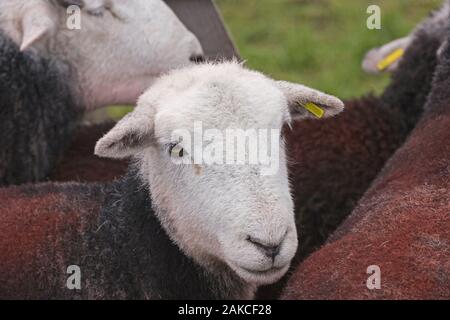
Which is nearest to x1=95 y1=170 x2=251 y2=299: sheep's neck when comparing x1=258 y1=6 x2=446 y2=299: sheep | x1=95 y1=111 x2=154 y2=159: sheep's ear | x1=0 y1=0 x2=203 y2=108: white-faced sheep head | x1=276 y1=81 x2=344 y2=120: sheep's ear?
x1=95 y1=111 x2=154 y2=159: sheep's ear

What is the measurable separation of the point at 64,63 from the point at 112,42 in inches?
10.8

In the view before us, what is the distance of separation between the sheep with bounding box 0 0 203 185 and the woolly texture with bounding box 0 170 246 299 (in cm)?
94

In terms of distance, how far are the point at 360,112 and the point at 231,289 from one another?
1.76m

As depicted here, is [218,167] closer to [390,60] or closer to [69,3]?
[69,3]

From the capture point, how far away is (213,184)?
3.20 m

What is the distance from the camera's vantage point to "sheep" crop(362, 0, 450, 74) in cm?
518

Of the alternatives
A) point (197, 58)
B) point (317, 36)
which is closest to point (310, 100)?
point (197, 58)

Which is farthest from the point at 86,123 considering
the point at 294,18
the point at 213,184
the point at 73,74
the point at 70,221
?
the point at 294,18

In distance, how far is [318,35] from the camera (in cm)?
841

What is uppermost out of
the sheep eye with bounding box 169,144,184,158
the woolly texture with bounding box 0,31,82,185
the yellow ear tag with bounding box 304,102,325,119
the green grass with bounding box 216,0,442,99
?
the sheep eye with bounding box 169,144,184,158

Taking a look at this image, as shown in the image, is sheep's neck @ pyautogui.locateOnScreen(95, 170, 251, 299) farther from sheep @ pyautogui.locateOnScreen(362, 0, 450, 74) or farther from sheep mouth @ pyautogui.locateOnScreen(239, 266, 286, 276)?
sheep @ pyautogui.locateOnScreen(362, 0, 450, 74)

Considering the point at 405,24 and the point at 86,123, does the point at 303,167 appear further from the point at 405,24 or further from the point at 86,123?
the point at 405,24

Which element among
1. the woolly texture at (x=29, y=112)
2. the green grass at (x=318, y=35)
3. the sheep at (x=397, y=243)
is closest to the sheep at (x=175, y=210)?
the sheep at (x=397, y=243)

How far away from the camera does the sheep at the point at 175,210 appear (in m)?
3.14
